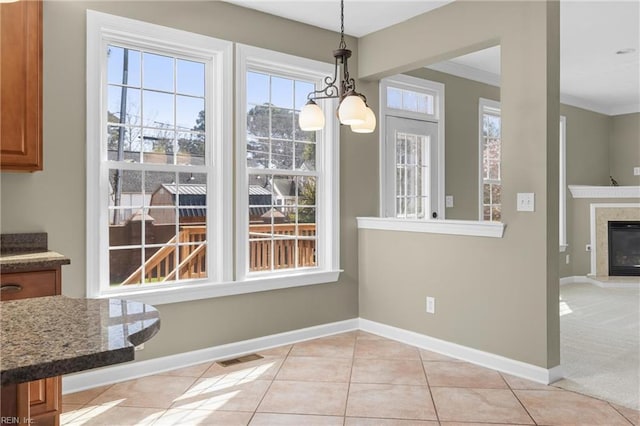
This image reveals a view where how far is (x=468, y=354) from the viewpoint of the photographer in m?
3.46

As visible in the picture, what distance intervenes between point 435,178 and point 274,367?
2.82m

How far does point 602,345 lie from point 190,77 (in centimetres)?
384

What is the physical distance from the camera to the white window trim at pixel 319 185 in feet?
11.9

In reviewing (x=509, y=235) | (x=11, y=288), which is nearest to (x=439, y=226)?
(x=509, y=235)

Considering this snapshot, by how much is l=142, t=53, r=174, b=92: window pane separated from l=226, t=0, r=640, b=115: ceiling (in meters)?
0.74

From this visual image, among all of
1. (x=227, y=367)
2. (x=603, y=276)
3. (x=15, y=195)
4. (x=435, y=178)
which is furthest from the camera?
(x=603, y=276)

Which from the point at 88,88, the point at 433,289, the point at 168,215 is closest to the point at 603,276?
the point at 433,289

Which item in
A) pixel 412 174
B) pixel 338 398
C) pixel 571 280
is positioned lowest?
pixel 338 398

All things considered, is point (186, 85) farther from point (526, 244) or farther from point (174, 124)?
point (526, 244)

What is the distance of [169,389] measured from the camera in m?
2.93

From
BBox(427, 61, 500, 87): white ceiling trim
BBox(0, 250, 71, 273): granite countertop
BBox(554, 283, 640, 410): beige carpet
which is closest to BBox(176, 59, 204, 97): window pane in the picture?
BBox(0, 250, 71, 273): granite countertop

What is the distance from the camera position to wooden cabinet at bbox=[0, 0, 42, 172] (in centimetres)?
245

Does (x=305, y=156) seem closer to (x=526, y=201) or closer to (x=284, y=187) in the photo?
(x=284, y=187)

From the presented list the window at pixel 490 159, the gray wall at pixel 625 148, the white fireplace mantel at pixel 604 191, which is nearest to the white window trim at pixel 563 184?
the white fireplace mantel at pixel 604 191
